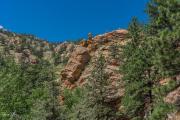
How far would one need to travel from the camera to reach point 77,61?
9038cm

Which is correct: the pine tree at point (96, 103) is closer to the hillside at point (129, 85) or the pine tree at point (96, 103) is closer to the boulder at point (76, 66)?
the hillside at point (129, 85)

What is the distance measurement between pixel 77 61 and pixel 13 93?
1149 inches

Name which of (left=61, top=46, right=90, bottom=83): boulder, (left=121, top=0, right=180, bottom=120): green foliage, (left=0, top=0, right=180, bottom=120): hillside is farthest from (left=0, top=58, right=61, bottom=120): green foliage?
(left=121, top=0, right=180, bottom=120): green foliage

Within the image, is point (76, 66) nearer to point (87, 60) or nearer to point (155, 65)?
point (87, 60)

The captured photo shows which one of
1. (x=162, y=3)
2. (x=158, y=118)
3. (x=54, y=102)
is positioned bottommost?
(x=158, y=118)

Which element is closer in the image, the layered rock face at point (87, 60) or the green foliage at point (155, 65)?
the green foliage at point (155, 65)

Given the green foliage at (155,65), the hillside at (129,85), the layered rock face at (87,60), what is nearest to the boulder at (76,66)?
the layered rock face at (87,60)

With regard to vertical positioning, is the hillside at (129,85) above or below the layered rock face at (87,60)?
below

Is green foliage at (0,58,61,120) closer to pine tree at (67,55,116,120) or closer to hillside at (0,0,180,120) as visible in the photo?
hillside at (0,0,180,120)

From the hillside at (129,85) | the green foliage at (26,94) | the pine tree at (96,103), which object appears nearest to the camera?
the hillside at (129,85)

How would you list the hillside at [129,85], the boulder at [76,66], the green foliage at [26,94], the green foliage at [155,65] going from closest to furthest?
the green foliage at [155,65] → the hillside at [129,85] → the green foliage at [26,94] → the boulder at [76,66]

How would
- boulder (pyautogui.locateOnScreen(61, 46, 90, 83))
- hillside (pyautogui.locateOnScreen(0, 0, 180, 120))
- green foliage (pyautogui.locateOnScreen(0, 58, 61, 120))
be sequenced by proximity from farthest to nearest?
boulder (pyautogui.locateOnScreen(61, 46, 90, 83)) < green foliage (pyautogui.locateOnScreen(0, 58, 61, 120)) < hillside (pyautogui.locateOnScreen(0, 0, 180, 120))

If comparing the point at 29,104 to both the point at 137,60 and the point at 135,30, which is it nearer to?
the point at 135,30

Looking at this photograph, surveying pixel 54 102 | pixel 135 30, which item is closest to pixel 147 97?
pixel 54 102
